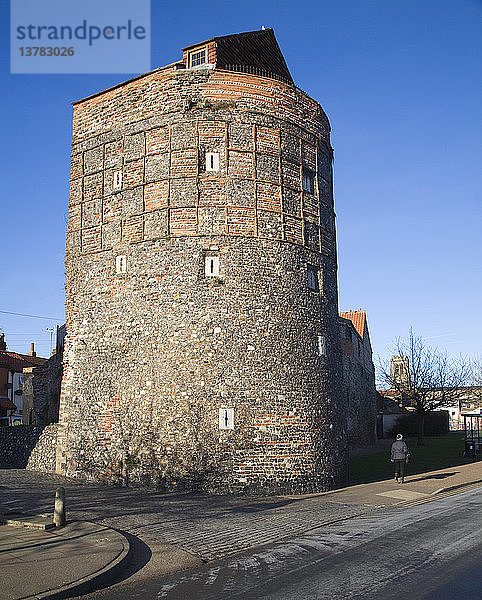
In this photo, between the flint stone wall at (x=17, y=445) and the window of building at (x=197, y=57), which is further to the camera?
the flint stone wall at (x=17, y=445)

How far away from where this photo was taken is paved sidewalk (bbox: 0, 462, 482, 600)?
314 inches

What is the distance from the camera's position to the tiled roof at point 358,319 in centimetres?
4664

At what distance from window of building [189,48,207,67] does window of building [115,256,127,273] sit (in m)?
7.30

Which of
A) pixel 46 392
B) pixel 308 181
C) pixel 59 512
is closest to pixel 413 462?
pixel 308 181

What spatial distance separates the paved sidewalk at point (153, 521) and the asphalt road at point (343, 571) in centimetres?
56

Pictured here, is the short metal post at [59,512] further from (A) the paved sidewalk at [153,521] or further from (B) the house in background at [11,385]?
(B) the house in background at [11,385]

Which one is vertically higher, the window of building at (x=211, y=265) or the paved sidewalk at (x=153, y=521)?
the window of building at (x=211, y=265)

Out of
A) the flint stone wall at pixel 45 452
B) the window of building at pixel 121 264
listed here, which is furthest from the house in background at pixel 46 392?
the window of building at pixel 121 264

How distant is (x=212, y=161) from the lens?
58.3 ft

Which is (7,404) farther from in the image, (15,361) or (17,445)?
(17,445)

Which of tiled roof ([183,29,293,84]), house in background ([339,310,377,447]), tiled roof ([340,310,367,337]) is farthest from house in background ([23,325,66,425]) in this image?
tiled roof ([340,310,367,337])

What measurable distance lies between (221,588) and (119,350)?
442 inches

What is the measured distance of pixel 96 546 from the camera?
896cm

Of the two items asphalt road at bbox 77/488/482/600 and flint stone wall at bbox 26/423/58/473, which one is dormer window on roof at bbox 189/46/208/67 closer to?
flint stone wall at bbox 26/423/58/473
